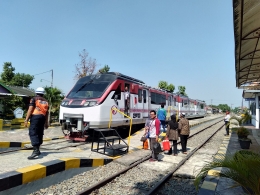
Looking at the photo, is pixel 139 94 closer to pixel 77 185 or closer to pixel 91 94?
pixel 91 94

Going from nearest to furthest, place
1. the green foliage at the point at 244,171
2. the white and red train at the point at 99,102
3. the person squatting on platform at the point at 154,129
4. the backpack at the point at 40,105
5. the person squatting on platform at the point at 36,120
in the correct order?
1. the green foliage at the point at 244,171
2. the person squatting on platform at the point at 36,120
3. the backpack at the point at 40,105
4. the person squatting on platform at the point at 154,129
5. the white and red train at the point at 99,102

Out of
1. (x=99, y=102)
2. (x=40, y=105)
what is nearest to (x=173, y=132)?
(x=99, y=102)

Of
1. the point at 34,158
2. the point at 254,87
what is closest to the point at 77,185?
the point at 34,158

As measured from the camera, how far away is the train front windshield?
9.45 m

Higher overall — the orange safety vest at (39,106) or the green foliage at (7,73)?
the green foliage at (7,73)

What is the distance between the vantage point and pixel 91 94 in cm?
951

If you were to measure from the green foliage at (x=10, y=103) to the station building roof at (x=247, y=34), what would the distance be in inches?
670

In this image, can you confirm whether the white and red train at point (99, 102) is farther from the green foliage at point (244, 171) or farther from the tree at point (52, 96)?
the tree at point (52, 96)

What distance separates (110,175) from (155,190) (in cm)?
138

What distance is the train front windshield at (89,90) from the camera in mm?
9445

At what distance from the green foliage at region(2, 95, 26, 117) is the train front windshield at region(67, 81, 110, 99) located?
1033 centimetres

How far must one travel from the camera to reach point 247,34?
575cm

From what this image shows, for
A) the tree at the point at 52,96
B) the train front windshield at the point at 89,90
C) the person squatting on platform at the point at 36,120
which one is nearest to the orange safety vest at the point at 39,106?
the person squatting on platform at the point at 36,120

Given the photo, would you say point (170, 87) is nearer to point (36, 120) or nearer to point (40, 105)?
point (40, 105)
